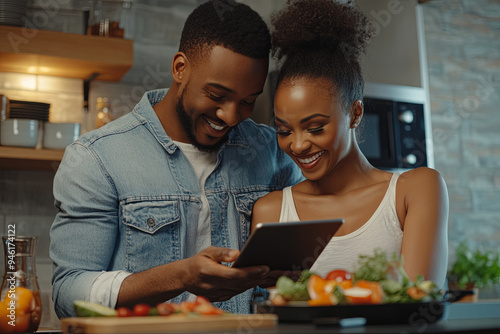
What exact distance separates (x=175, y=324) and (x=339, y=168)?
0.96m

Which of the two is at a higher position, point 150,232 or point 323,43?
point 323,43

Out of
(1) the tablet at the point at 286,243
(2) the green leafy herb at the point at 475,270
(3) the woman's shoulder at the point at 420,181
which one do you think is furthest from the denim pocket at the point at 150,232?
(2) the green leafy herb at the point at 475,270

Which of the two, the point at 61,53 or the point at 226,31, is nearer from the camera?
the point at 226,31

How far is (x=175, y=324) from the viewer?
87 cm

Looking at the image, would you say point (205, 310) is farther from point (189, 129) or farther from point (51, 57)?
point (51, 57)

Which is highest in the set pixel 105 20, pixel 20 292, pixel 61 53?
pixel 105 20

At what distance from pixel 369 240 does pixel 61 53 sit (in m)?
1.63

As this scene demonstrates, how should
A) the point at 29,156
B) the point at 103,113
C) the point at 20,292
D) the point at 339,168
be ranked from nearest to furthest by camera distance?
the point at 20,292
the point at 339,168
the point at 29,156
the point at 103,113

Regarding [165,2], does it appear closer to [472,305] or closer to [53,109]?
[53,109]

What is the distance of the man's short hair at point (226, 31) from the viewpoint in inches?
65.1

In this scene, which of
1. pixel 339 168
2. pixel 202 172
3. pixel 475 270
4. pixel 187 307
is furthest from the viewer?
pixel 475 270

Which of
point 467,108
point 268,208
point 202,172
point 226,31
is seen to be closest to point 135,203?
point 202,172

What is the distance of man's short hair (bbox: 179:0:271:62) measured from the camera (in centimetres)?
165

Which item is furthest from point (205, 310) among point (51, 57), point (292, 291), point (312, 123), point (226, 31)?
point (51, 57)
